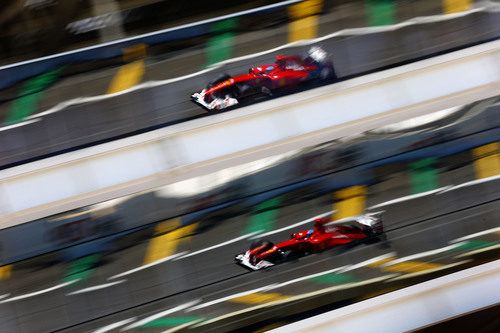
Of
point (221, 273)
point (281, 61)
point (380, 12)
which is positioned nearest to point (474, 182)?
point (380, 12)

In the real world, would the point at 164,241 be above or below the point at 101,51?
below

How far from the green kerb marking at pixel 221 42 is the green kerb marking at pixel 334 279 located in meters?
1.58

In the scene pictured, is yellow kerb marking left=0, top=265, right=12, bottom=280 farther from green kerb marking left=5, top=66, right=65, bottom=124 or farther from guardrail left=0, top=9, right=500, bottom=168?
green kerb marking left=5, top=66, right=65, bottom=124

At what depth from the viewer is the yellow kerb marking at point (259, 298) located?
3900 millimetres

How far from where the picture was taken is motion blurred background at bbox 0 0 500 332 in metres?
3.68

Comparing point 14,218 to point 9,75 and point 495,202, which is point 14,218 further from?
point 495,202

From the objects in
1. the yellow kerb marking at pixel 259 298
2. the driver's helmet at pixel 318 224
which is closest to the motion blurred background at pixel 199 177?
the yellow kerb marking at pixel 259 298

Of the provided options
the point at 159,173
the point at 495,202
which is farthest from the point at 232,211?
the point at 495,202

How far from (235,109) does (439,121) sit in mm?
1430

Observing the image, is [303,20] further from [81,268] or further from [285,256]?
[81,268]

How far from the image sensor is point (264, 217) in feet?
13.1

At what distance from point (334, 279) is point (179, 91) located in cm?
159

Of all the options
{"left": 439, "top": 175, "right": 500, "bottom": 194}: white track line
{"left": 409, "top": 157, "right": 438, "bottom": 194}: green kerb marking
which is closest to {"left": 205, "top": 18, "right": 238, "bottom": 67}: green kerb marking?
{"left": 409, "top": 157, "right": 438, "bottom": 194}: green kerb marking

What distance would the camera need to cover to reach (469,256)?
4.23 m
